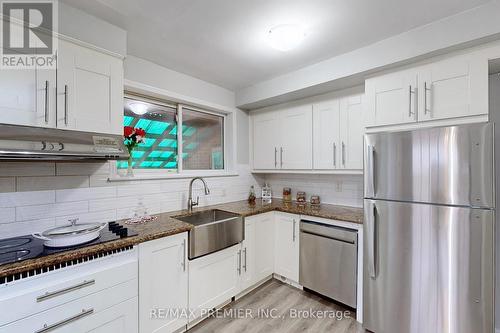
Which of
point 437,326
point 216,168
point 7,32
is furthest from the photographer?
point 216,168

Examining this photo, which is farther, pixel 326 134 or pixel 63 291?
pixel 326 134

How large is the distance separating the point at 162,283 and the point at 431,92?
99.0 inches

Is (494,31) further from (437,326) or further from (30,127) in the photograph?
(30,127)

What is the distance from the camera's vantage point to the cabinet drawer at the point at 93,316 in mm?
1118

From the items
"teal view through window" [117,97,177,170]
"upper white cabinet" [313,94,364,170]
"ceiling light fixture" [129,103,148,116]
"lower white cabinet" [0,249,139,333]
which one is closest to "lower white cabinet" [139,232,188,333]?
"lower white cabinet" [0,249,139,333]

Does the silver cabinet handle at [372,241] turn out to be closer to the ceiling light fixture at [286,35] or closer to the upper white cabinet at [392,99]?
the upper white cabinet at [392,99]

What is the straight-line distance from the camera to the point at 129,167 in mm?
2049

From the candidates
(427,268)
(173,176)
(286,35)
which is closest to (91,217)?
(173,176)

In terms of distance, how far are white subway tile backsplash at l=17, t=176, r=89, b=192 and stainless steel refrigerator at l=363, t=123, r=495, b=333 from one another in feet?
7.70

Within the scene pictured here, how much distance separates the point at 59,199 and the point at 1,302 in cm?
79

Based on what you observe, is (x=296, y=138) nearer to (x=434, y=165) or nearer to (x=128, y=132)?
(x=434, y=165)

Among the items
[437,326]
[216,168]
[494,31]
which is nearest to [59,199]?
[216,168]

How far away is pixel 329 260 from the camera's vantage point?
222cm

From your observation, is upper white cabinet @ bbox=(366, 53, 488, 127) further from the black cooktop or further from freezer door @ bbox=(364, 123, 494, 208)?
the black cooktop
